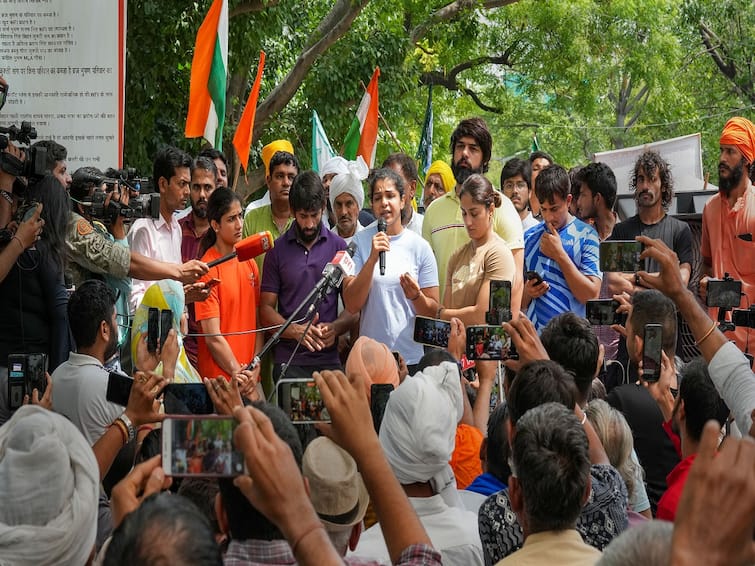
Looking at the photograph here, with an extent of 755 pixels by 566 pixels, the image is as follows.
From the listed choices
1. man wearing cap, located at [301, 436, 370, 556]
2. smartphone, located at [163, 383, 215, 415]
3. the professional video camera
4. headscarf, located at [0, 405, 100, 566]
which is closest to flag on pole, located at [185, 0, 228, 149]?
the professional video camera

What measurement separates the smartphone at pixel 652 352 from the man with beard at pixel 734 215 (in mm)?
2455

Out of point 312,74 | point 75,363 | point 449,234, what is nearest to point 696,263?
point 449,234

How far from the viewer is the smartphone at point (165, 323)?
4445 millimetres

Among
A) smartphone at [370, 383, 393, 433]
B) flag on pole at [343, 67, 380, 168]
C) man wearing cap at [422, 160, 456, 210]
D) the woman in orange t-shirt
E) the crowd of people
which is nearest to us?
the crowd of people

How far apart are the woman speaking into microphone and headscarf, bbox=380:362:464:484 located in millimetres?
2851

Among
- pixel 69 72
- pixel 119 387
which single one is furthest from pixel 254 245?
pixel 69 72

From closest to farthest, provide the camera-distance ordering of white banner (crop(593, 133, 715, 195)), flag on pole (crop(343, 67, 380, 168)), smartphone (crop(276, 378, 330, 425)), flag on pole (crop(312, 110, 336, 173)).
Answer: smartphone (crop(276, 378, 330, 425)), flag on pole (crop(343, 67, 380, 168)), flag on pole (crop(312, 110, 336, 173)), white banner (crop(593, 133, 715, 195))

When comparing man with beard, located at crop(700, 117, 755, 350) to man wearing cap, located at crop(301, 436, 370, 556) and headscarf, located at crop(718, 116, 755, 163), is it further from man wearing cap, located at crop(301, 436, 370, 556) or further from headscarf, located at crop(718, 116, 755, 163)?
man wearing cap, located at crop(301, 436, 370, 556)

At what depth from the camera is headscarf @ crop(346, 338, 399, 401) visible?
449cm

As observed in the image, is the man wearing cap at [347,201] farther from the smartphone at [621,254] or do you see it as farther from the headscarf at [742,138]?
the headscarf at [742,138]

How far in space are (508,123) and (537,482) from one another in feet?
99.0

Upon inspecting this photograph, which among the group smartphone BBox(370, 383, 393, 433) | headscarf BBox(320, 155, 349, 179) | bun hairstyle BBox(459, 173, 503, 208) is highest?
headscarf BBox(320, 155, 349, 179)

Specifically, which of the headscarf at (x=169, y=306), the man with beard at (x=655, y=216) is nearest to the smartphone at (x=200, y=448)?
the headscarf at (x=169, y=306)

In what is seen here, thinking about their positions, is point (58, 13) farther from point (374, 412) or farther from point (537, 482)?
point (537, 482)
